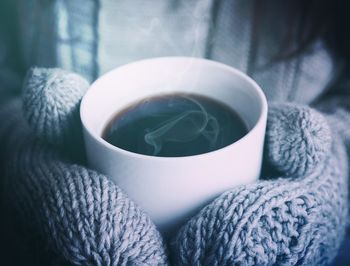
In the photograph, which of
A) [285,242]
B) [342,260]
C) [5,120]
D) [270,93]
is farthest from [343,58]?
[5,120]

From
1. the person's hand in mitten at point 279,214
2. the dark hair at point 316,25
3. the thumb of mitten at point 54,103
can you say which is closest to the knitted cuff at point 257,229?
the person's hand in mitten at point 279,214

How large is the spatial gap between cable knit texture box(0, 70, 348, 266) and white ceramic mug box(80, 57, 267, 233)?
0.05 feet

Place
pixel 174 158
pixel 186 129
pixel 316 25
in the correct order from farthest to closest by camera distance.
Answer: pixel 316 25
pixel 186 129
pixel 174 158

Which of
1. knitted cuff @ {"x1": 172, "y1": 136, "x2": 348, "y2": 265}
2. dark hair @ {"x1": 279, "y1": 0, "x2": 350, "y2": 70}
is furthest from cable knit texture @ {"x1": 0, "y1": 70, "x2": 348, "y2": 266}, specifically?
dark hair @ {"x1": 279, "y1": 0, "x2": 350, "y2": 70}

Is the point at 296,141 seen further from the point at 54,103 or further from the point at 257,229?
the point at 54,103

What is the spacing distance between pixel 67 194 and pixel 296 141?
247 mm

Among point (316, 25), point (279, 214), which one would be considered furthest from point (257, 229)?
point (316, 25)

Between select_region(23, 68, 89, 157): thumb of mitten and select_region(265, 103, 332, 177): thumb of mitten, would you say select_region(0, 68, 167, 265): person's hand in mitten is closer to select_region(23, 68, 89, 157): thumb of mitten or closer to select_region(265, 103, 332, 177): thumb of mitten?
select_region(23, 68, 89, 157): thumb of mitten

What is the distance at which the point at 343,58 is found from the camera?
81cm

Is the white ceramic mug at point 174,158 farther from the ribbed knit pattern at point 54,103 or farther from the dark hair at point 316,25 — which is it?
the dark hair at point 316,25

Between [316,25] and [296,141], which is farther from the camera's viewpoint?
[316,25]

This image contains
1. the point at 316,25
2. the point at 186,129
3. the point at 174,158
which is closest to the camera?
the point at 174,158

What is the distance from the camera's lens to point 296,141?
1.56ft

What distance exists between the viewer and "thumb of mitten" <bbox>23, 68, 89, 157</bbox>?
1.59 ft
